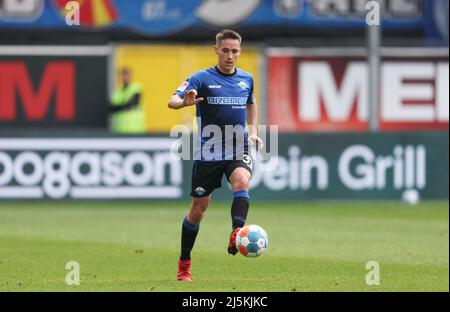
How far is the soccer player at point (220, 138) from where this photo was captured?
11.8 m

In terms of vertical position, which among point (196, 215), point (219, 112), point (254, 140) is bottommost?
point (196, 215)

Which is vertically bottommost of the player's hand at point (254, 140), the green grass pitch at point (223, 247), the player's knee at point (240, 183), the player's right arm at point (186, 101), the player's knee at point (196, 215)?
the green grass pitch at point (223, 247)

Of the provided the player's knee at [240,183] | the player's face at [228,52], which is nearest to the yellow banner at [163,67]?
the player's face at [228,52]

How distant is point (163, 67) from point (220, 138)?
16.7 metres

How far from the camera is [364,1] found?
2661 centimetres

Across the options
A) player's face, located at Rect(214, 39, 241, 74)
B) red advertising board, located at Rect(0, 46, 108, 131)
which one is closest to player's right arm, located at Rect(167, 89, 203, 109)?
player's face, located at Rect(214, 39, 241, 74)

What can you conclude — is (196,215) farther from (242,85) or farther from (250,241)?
(242,85)

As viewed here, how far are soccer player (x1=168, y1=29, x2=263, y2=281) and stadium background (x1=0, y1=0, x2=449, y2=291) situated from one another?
1006 centimetres

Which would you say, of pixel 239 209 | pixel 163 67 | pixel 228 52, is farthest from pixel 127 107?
pixel 239 209

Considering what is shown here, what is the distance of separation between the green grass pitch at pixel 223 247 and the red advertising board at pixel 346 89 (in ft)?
15.8

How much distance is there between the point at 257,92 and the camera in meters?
28.0

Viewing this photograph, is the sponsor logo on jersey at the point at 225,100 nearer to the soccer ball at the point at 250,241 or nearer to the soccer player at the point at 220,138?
the soccer player at the point at 220,138

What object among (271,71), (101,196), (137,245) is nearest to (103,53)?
(271,71)

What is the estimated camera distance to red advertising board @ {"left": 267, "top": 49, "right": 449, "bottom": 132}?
26984 mm
